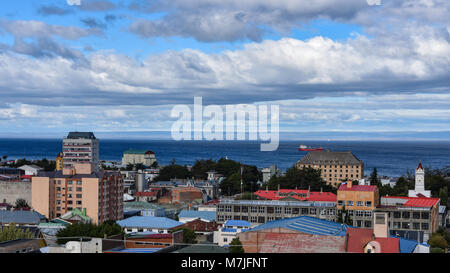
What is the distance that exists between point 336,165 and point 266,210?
85.9ft

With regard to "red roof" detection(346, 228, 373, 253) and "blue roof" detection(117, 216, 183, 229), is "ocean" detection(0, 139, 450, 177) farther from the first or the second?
"red roof" detection(346, 228, 373, 253)

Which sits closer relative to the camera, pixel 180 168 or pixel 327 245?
pixel 327 245

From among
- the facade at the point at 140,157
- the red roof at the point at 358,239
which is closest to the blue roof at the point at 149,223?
the red roof at the point at 358,239

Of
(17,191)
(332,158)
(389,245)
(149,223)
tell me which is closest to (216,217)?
(149,223)

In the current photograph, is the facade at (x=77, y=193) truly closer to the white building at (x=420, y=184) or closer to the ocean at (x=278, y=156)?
the white building at (x=420, y=184)

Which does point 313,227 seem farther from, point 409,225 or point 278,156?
point 278,156

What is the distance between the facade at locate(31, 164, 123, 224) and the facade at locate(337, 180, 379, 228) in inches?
389

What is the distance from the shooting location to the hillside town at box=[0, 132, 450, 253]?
43.3 feet

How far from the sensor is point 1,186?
97.8 feet

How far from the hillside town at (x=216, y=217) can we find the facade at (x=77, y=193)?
0.04 m
